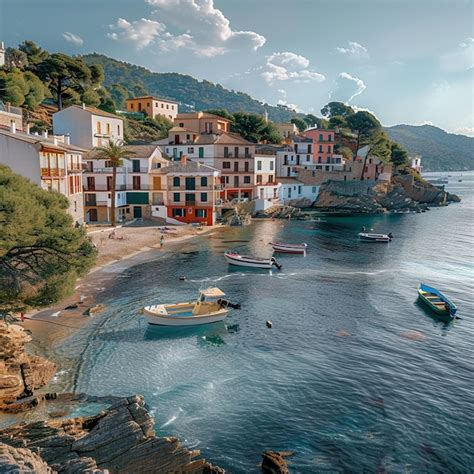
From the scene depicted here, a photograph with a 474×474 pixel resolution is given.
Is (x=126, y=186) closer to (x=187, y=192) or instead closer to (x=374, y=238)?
(x=187, y=192)

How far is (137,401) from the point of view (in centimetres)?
→ 1733

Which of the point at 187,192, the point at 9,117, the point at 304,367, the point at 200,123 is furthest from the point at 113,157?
the point at 304,367

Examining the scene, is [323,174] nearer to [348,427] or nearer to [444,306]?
[444,306]

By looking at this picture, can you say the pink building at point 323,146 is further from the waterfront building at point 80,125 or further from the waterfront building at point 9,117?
the waterfront building at point 9,117

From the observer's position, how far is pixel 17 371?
2419 cm

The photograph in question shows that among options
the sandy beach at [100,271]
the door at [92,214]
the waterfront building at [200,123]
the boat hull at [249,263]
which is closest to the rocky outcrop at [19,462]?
the sandy beach at [100,271]

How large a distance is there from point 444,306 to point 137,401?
3051cm

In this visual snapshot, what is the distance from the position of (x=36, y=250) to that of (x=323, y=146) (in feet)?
334

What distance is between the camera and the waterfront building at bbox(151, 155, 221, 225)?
244ft

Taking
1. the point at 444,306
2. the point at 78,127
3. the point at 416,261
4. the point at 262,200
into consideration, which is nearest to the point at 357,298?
the point at 444,306

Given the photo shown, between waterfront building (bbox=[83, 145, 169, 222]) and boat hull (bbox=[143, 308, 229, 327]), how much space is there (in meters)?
41.0

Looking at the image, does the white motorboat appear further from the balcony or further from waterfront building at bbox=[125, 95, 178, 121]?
waterfront building at bbox=[125, 95, 178, 121]

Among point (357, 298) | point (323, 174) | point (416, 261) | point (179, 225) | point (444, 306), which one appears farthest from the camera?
point (323, 174)

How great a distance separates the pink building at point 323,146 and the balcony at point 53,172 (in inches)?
3155
